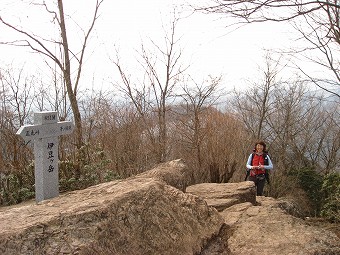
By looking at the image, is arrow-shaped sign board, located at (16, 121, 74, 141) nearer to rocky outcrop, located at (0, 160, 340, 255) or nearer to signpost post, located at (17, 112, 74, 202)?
signpost post, located at (17, 112, 74, 202)

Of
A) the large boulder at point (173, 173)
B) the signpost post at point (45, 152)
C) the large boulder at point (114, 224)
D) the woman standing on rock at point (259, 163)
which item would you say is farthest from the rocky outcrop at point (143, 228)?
the woman standing on rock at point (259, 163)

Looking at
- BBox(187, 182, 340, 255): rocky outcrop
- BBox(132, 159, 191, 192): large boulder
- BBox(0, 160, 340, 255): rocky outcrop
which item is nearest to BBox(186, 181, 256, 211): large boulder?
BBox(132, 159, 191, 192): large boulder

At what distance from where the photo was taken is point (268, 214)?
12.7 ft

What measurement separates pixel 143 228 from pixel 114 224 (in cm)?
26

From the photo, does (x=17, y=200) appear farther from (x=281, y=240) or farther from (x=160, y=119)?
(x=281, y=240)

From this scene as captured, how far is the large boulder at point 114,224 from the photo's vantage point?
2428 mm

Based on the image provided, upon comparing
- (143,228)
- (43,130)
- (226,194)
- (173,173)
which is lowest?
(226,194)

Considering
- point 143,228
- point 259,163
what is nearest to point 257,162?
point 259,163

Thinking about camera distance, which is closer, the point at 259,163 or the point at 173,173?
the point at 173,173

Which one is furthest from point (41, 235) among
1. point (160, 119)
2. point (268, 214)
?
point (160, 119)

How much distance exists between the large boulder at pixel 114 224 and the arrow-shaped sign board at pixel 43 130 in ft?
7.01

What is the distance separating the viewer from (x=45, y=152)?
17.7 feet

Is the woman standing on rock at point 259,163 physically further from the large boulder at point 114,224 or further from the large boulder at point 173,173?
the large boulder at point 114,224

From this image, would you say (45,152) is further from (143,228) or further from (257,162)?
(257,162)
